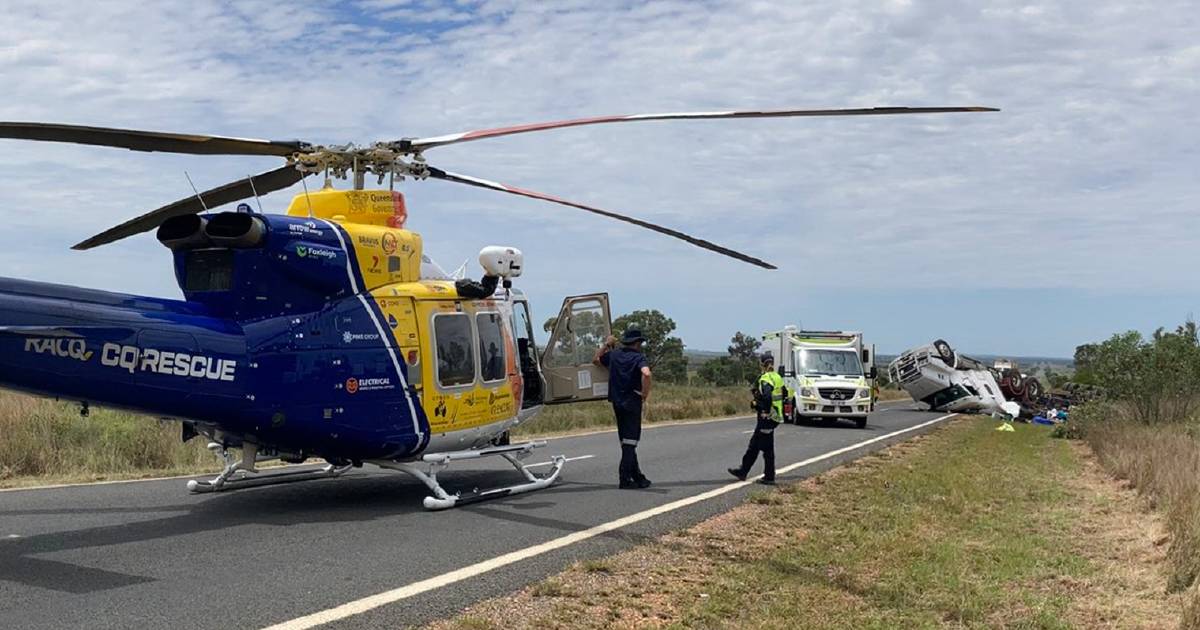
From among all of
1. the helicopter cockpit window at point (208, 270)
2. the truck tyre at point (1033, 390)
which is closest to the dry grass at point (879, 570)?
the helicopter cockpit window at point (208, 270)

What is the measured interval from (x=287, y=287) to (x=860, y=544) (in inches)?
228

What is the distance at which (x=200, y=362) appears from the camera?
8.48 m

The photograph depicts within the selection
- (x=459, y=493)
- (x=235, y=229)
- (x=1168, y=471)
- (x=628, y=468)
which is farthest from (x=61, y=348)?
(x=1168, y=471)

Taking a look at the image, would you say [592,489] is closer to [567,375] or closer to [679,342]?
[567,375]

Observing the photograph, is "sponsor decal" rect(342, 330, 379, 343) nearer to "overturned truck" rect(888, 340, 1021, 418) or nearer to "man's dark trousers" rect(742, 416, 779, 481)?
"man's dark trousers" rect(742, 416, 779, 481)

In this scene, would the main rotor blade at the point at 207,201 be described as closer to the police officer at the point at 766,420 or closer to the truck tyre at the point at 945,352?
the police officer at the point at 766,420

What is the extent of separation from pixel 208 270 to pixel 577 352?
4915 mm

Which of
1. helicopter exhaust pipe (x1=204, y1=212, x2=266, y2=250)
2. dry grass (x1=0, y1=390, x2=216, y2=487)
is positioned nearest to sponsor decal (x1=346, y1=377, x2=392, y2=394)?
helicopter exhaust pipe (x1=204, y1=212, x2=266, y2=250)

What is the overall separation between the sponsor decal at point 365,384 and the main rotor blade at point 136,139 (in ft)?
7.71

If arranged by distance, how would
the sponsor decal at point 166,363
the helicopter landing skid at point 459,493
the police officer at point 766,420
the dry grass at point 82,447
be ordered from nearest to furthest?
the sponsor decal at point 166,363 < the helicopter landing skid at point 459,493 < the dry grass at point 82,447 < the police officer at point 766,420

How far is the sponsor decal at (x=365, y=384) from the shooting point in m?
9.55

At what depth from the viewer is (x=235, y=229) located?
29.7ft

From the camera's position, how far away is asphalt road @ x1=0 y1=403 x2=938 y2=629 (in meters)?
5.98

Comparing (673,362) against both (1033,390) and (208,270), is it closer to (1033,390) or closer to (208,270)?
(1033,390)
